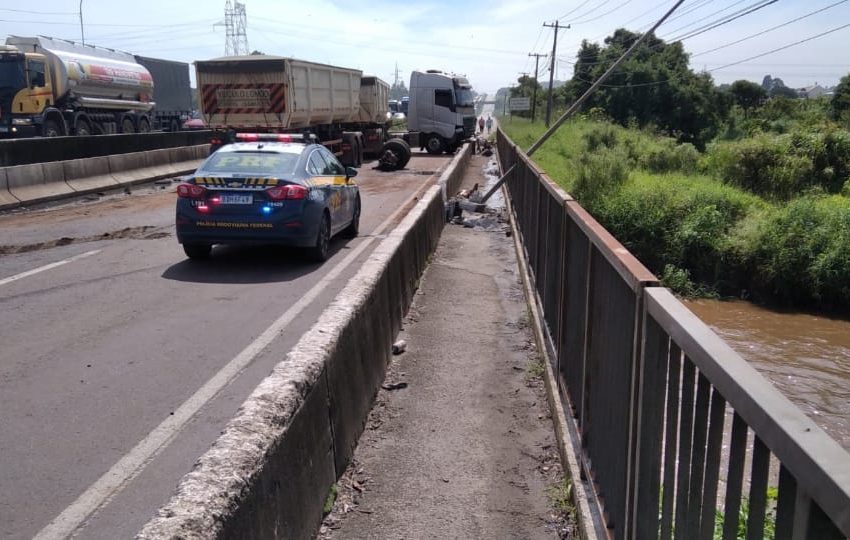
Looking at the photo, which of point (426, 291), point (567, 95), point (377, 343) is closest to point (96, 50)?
point (426, 291)

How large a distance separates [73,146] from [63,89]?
6.84 meters

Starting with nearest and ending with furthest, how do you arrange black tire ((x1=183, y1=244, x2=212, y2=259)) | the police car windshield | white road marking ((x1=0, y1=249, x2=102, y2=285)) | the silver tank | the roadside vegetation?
1. white road marking ((x1=0, y1=249, x2=102, y2=285))
2. the police car windshield
3. black tire ((x1=183, y1=244, x2=212, y2=259))
4. the roadside vegetation
5. the silver tank

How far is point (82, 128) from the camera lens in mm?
27250

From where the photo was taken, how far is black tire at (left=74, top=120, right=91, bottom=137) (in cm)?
2689

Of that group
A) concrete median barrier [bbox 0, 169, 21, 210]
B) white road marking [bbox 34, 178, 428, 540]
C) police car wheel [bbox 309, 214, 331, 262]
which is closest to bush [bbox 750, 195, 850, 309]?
police car wheel [bbox 309, 214, 331, 262]

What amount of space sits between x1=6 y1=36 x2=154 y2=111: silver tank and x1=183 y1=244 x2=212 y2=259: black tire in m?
18.1

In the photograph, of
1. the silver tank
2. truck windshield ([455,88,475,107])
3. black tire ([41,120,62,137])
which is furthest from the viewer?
truck windshield ([455,88,475,107])

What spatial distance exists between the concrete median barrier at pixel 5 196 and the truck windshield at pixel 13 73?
33.5 feet

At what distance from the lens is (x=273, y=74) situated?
69.1 ft

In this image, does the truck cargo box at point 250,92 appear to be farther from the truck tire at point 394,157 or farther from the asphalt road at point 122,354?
the asphalt road at point 122,354

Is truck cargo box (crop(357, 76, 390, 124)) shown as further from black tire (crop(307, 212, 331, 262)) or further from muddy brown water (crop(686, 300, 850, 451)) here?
black tire (crop(307, 212, 331, 262))

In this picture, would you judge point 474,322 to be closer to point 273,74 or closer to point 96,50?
point 273,74

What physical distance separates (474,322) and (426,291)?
56.6 inches

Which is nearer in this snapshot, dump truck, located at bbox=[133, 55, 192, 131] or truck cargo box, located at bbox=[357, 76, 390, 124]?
truck cargo box, located at bbox=[357, 76, 390, 124]
